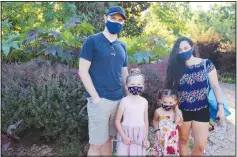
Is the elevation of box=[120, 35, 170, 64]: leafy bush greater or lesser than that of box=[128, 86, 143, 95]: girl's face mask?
greater

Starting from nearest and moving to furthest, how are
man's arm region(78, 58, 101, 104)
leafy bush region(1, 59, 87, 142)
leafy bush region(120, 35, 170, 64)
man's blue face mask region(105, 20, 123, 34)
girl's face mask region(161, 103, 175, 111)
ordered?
man's arm region(78, 58, 101, 104)
man's blue face mask region(105, 20, 123, 34)
girl's face mask region(161, 103, 175, 111)
leafy bush region(1, 59, 87, 142)
leafy bush region(120, 35, 170, 64)

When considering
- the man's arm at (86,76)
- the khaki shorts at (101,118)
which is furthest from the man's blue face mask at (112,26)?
the khaki shorts at (101,118)

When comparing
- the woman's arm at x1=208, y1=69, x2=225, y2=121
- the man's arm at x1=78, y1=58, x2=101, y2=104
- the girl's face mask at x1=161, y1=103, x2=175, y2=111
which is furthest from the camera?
the girl's face mask at x1=161, y1=103, x2=175, y2=111

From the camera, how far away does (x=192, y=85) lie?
3363mm

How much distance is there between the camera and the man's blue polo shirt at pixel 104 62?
2965mm

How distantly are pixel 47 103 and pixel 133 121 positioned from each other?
139cm

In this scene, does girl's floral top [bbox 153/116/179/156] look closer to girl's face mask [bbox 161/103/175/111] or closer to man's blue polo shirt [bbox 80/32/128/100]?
girl's face mask [bbox 161/103/175/111]

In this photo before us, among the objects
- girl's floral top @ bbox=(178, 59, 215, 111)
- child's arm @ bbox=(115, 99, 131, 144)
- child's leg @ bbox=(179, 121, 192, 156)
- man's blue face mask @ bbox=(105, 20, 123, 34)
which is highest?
man's blue face mask @ bbox=(105, 20, 123, 34)

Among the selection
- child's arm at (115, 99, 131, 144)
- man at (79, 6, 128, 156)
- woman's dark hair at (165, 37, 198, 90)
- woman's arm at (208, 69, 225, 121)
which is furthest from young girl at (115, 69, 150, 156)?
woman's arm at (208, 69, 225, 121)

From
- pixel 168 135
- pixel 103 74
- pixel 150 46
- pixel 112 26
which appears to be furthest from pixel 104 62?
pixel 150 46

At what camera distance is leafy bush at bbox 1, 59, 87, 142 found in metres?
4.04

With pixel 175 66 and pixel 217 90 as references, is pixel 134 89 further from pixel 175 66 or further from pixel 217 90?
pixel 217 90

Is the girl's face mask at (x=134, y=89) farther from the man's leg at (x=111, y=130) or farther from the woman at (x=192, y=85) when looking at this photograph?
the woman at (x=192, y=85)

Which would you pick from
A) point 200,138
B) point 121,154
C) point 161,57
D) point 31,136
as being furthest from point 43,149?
point 161,57
